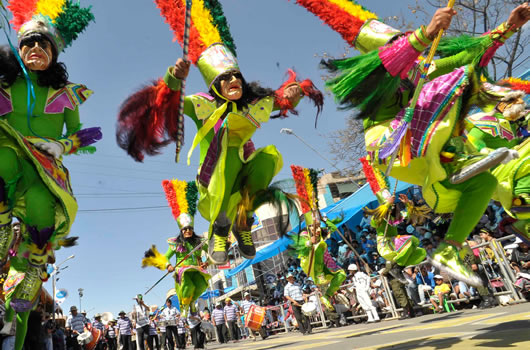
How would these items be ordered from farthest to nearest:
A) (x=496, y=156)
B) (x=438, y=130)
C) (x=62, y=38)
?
(x=62, y=38) → (x=438, y=130) → (x=496, y=156)

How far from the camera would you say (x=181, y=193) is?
7.95m

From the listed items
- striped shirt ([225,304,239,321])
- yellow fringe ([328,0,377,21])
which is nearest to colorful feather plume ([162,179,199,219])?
yellow fringe ([328,0,377,21])

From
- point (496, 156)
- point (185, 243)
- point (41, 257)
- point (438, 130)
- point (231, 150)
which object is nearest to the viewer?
point (496, 156)

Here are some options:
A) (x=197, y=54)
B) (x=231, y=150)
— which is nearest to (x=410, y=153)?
(x=231, y=150)

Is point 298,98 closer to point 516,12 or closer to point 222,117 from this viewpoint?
point 222,117

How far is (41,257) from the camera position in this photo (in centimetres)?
275

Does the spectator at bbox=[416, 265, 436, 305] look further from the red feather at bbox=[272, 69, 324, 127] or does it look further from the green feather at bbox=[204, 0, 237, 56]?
the green feather at bbox=[204, 0, 237, 56]

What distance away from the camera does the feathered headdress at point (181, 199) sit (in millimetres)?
7531

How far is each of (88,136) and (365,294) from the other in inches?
269

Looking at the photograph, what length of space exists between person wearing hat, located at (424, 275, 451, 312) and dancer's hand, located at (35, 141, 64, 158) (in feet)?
21.9

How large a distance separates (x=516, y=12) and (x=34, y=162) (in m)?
3.06

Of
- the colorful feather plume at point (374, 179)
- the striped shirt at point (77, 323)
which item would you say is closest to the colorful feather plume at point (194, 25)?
the colorful feather plume at point (374, 179)

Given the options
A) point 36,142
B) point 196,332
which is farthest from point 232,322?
point 36,142

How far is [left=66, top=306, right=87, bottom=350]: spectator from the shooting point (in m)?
10.0
